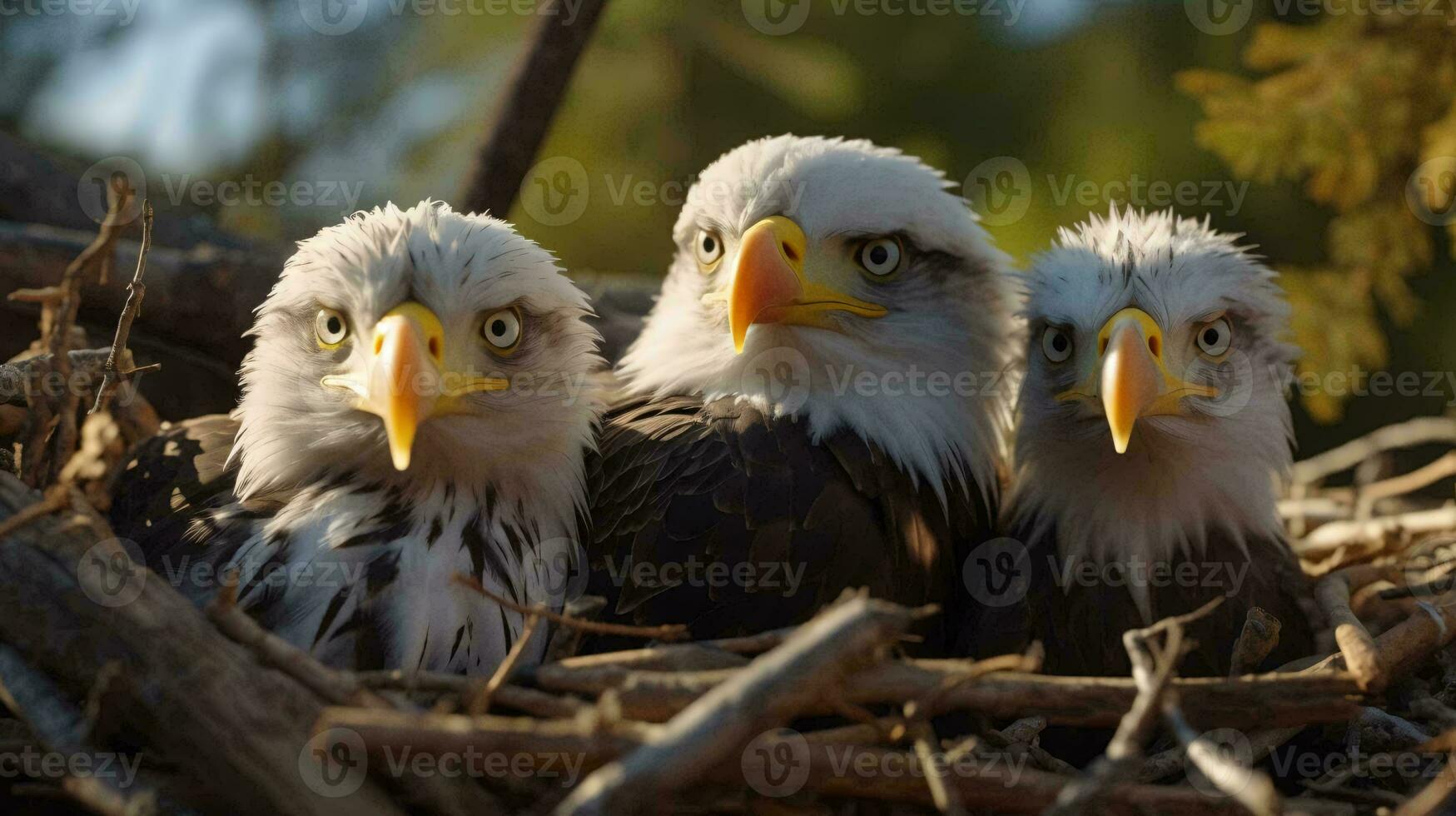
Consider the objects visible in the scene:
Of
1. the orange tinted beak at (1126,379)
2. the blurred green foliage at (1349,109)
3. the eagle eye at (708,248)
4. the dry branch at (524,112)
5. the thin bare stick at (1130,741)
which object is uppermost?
the blurred green foliage at (1349,109)

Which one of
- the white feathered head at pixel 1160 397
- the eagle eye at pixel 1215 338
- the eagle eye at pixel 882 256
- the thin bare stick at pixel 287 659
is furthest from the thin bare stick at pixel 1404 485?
the thin bare stick at pixel 287 659

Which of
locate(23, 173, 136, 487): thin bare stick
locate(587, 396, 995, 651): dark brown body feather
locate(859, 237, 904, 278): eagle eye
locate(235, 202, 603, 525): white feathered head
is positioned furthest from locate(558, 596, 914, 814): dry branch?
locate(23, 173, 136, 487): thin bare stick

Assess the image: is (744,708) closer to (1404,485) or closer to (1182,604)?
(1182,604)

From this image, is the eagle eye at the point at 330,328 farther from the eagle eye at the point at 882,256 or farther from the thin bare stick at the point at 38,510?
the eagle eye at the point at 882,256

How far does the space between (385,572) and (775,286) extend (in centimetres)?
105

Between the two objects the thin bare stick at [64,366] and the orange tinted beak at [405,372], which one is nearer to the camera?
the orange tinted beak at [405,372]

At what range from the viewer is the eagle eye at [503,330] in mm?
2658

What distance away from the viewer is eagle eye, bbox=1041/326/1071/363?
3143 millimetres

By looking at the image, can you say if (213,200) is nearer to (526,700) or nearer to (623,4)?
(623,4)

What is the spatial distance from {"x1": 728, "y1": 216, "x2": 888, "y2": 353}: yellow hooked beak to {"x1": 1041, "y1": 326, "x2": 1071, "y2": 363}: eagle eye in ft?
1.69

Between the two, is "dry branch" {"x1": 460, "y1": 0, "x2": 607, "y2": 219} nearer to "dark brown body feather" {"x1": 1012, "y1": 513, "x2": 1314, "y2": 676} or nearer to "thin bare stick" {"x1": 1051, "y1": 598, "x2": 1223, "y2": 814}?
"dark brown body feather" {"x1": 1012, "y1": 513, "x2": 1314, "y2": 676}

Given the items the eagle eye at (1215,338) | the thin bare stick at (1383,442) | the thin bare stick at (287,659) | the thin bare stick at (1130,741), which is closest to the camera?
the thin bare stick at (1130,741)

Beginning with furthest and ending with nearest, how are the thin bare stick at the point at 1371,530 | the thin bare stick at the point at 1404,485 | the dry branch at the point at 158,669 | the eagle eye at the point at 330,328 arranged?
the thin bare stick at the point at 1404,485, the thin bare stick at the point at 1371,530, the eagle eye at the point at 330,328, the dry branch at the point at 158,669

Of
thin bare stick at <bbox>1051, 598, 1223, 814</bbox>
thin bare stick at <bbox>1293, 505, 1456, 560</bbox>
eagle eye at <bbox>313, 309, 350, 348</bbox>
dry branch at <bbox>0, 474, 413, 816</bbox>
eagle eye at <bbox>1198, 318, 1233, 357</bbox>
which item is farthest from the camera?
thin bare stick at <bbox>1293, 505, 1456, 560</bbox>
